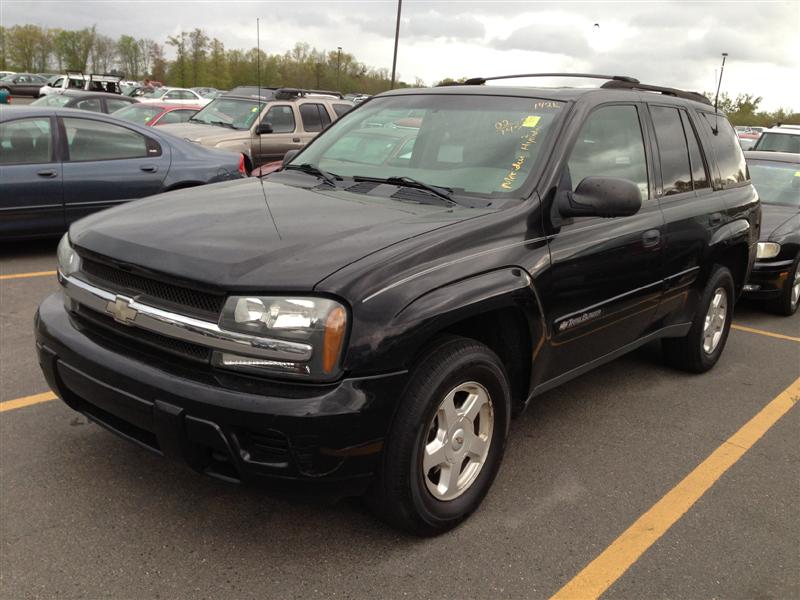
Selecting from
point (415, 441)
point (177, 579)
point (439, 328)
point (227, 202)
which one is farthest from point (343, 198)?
point (177, 579)

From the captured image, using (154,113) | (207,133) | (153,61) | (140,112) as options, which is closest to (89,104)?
(140,112)

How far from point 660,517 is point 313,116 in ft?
37.1

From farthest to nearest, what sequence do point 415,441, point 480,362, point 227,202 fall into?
1. point 227,202
2. point 480,362
3. point 415,441

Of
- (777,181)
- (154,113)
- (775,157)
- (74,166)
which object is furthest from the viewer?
(154,113)

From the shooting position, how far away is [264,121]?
12531 mm

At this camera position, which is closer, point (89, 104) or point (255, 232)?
point (255, 232)

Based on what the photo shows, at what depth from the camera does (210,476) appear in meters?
2.60

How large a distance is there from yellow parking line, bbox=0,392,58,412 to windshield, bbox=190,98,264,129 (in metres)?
9.17

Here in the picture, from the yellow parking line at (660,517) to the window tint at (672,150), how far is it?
148cm

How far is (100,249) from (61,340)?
16.4 inches

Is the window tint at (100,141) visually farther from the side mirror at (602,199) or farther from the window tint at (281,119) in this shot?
the side mirror at (602,199)

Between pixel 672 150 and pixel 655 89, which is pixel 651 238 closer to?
pixel 672 150

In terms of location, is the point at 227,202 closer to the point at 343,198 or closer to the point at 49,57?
the point at 343,198

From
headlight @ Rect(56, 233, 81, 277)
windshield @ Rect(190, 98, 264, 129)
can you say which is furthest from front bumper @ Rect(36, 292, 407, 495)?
windshield @ Rect(190, 98, 264, 129)
